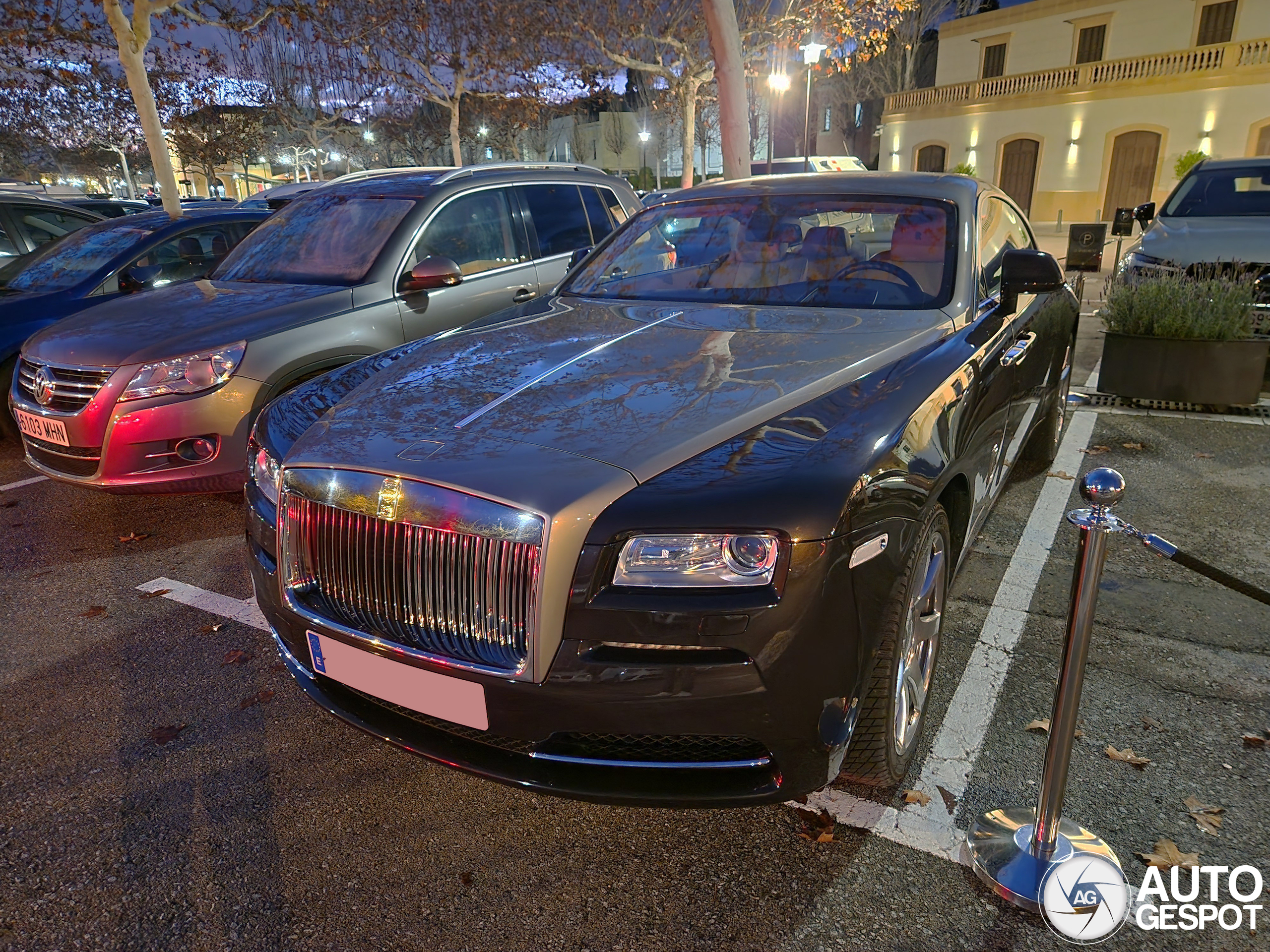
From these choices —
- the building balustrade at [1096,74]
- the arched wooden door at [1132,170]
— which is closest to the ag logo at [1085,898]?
the arched wooden door at [1132,170]

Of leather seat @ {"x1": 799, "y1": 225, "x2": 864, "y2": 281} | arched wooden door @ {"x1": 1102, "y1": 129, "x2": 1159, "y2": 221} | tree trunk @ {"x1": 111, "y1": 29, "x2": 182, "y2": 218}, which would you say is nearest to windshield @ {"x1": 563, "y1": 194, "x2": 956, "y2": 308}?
leather seat @ {"x1": 799, "y1": 225, "x2": 864, "y2": 281}

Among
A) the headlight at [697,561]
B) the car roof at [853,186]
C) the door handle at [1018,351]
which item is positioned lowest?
the headlight at [697,561]

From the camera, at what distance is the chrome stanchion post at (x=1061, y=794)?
1884 millimetres

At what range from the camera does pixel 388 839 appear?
2.34 m

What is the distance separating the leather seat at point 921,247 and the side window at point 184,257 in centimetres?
→ 540

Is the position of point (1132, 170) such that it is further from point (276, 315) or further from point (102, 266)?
point (276, 315)

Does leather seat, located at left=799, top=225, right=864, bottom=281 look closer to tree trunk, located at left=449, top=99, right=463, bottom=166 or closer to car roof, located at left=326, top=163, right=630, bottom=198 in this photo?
car roof, located at left=326, top=163, right=630, bottom=198

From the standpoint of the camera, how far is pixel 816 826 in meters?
2.36

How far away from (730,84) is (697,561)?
34.2ft

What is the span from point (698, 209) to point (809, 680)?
2.62 meters

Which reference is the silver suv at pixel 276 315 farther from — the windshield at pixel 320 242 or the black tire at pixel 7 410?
the black tire at pixel 7 410

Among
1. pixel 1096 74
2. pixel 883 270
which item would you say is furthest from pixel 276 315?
pixel 1096 74

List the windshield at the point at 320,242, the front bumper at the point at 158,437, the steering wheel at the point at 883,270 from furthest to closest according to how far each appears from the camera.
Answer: the windshield at the point at 320,242
the front bumper at the point at 158,437
the steering wheel at the point at 883,270

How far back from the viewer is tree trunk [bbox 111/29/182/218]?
34.8ft
